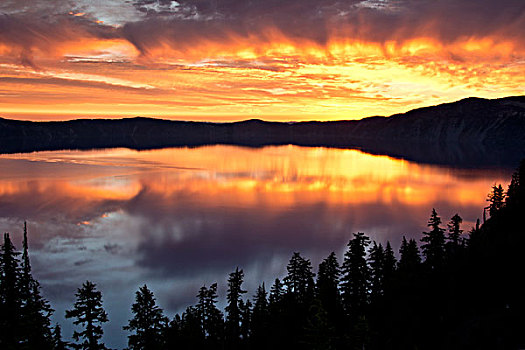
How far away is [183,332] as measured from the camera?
21516mm

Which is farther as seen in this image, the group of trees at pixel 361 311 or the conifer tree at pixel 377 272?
the conifer tree at pixel 377 272

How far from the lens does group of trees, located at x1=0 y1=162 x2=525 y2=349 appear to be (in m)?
16.0

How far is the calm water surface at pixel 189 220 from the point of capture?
38406 mm

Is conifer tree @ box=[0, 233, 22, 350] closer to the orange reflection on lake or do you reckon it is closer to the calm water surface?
the calm water surface

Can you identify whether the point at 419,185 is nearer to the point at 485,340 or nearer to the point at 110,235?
the point at 110,235

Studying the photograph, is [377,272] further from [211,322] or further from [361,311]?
[211,322]

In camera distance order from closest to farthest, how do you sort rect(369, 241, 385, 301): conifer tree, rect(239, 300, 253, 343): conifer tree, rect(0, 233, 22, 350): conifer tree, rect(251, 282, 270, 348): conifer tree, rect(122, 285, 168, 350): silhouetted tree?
rect(0, 233, 22, 350): conifer tree
rect(122, 285, 168, 350): silhouetted tree
rect(251, 282, 270, 348): conifer tree
rect(239, 300, 253, 343): conifer tree
rect(369, 241, 385, 301): conifer tree

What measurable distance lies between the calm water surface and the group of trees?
865 centimetres

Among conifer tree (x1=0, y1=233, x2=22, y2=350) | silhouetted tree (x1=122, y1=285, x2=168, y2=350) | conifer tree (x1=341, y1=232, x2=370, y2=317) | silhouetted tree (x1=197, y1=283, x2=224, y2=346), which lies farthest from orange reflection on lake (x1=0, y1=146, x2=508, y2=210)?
silhouetted tree (x1=122, y1=285, x2=168, y2=350)

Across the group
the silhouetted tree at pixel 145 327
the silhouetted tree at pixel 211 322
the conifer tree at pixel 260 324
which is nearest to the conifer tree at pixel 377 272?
the conifer tree at pixel 260 324

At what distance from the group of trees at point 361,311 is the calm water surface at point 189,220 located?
8.65 meters

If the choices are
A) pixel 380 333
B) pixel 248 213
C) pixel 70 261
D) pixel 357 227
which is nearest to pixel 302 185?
pixel 248 213

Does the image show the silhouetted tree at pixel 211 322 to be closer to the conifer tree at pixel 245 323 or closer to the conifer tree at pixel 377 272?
the conifer tree at pixel 245 323

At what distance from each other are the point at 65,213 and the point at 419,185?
271ft
